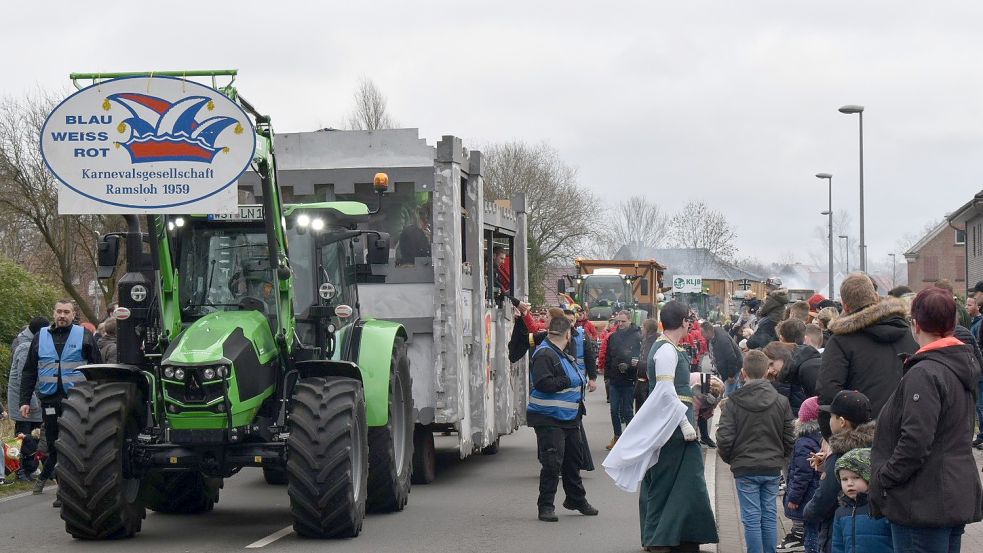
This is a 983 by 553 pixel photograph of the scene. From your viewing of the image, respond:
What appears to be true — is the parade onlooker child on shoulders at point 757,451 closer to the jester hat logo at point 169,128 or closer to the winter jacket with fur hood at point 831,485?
the winter jacket with fur hood at point 831,485

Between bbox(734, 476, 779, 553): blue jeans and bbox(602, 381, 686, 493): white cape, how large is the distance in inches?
25.5

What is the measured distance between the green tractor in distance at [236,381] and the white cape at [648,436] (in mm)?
2065

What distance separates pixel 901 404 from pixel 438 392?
768cm

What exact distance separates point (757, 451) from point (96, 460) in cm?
470

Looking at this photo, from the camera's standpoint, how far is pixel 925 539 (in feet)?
19.0

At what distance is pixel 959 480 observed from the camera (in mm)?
5777

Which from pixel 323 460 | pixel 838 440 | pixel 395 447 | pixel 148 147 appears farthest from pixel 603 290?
pixel 838 440

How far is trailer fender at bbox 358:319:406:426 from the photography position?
11.5 m

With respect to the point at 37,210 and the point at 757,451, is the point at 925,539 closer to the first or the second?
the point at 757,451

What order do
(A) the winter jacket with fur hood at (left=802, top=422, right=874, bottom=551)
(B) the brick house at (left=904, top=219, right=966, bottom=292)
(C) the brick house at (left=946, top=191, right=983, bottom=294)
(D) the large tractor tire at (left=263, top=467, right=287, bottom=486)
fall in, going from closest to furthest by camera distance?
(A) the winter jacket with fur hood at (left=802, top=422, right=874, bottom=551)
(D) the large tractor tire at (left=263, top=467, right=287, bottom=486)
(C) the brick house at (left=946, top=191, right=983, bottom=294)
(B) the brick house at (left=904, top=219, right=966, bottom=292)

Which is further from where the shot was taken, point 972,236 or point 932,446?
point 972,236

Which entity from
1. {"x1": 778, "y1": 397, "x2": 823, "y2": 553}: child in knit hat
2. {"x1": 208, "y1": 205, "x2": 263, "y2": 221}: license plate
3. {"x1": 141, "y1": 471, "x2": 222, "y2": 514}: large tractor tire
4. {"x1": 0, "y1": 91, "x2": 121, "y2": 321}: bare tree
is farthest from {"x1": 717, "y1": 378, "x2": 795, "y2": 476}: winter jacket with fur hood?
{"x1": 0, "y1": 91, "x2": 121, "y2": 321}: bare tree

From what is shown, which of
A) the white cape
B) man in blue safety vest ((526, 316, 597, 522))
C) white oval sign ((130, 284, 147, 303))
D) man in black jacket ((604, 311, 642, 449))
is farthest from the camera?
man in black jacket ((604, 311, 642, 449))

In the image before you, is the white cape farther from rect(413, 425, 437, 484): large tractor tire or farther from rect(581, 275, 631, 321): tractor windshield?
rect(581, 275, 631, 321): tractor windshield
